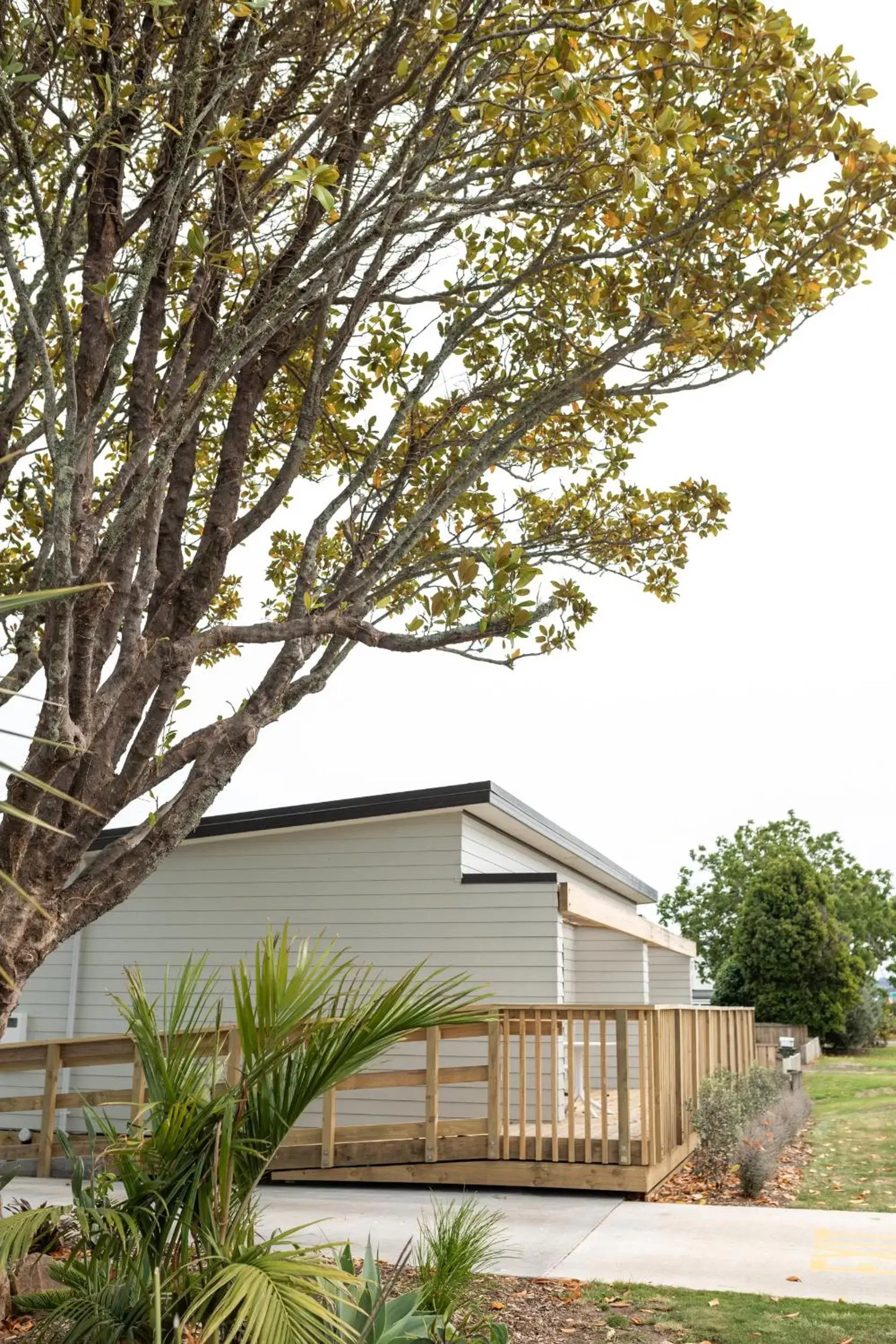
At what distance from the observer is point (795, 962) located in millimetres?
30078

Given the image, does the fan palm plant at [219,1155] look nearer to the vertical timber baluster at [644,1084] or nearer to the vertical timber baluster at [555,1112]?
the vertical timber baluster at [555,1112]

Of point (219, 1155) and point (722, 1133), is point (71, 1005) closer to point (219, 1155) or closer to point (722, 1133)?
point (722, 1133)

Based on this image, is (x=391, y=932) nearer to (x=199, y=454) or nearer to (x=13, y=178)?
(x=199, y=454)

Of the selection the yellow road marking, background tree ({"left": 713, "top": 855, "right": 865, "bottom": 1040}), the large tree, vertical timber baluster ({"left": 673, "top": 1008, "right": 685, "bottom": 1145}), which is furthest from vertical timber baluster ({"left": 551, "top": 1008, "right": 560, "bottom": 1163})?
background tree ({"left": 713, "top": 855, "right": 865, "bottom": 1040})

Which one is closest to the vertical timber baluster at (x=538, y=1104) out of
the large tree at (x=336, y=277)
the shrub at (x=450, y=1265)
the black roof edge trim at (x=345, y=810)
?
the black roof edge trim at (x=345, y=810)

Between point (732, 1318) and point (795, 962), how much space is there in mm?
26323

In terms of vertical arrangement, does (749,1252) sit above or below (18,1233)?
below

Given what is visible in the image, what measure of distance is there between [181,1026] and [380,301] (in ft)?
20.8

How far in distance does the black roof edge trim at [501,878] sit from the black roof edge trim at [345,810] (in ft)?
2.32

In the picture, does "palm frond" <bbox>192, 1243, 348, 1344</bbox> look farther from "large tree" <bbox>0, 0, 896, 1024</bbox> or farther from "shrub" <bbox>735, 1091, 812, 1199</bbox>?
"shrub" <bbox>735, 1091, 812, 1199</bbox>

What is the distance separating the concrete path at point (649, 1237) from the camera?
6125 millimetres

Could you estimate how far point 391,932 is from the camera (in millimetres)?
11750

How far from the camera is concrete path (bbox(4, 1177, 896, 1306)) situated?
612 centimetres

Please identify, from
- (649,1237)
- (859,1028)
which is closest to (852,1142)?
(649,1237)
